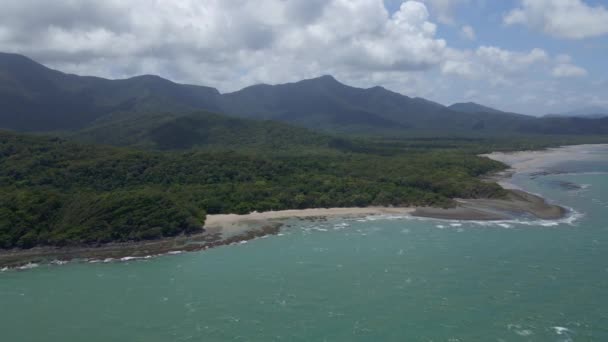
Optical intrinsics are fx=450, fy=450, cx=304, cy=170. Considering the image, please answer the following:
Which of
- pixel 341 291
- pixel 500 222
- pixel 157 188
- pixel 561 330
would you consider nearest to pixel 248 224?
pixel 157 188

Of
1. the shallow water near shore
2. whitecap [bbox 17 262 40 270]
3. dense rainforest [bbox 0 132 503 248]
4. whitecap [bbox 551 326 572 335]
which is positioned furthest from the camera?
dense rainforest [bbox 0 132 503 248]

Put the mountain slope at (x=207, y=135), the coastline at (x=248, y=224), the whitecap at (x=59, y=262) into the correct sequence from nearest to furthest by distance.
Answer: the whitecap at (x=59, y=262) → the coastline at (x=248, y=224) → the mountain slope at (x=207, y=135)

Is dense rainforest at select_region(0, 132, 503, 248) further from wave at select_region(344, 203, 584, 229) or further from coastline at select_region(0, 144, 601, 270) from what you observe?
wave at select_region(344, 203, 584, 229)

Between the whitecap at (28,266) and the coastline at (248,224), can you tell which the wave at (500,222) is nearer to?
the coastline at (248,224)

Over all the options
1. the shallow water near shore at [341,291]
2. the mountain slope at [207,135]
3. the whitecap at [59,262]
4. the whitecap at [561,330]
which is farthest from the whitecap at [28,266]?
the mountain slope at [207,135]

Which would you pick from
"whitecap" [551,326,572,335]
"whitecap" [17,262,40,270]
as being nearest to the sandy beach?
"whitecap" [17,262,40,270]

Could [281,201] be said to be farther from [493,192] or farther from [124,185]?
[493,192]
